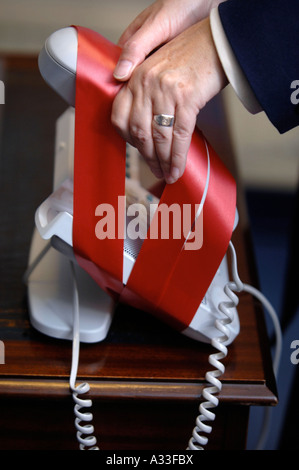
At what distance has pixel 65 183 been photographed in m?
0.66

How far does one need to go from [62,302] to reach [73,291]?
2 cm

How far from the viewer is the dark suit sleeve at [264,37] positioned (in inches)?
20.4

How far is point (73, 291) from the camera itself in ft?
2.14

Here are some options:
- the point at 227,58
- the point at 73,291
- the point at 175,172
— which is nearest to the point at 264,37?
the point at 227,58

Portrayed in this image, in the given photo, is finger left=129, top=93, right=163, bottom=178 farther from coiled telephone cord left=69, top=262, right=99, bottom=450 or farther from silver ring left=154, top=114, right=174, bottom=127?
coiled telephone cord left=69, top=262, right=99, bottom=450

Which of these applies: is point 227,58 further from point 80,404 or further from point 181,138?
point 80,404

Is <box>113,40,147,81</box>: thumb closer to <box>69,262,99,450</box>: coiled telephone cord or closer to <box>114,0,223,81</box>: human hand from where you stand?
<box>114,0,223,81</box>: human hand

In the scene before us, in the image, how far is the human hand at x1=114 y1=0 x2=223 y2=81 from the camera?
1.80ft

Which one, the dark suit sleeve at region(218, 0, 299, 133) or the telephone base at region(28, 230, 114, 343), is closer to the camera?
the dark suit sleeve at region(218, 0, 299, 133)

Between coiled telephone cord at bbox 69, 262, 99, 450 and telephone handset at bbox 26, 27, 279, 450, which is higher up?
telephone handset at bbox 26, 27, 279, 450

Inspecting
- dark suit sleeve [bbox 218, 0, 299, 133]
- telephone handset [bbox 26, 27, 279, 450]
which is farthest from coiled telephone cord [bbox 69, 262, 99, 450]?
A: dark suit sleeve [bbox 218, 0, 299, 133]

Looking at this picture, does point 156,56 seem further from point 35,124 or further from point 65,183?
point 35,124

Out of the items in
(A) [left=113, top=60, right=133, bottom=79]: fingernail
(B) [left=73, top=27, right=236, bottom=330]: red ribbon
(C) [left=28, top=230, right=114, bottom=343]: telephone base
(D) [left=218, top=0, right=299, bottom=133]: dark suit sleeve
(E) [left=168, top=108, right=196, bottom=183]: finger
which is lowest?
(C) [left=28, top=230, right=114, bottom=343]: telephone base

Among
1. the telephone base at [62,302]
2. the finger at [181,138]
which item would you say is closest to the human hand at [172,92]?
the finger at [181,138]
